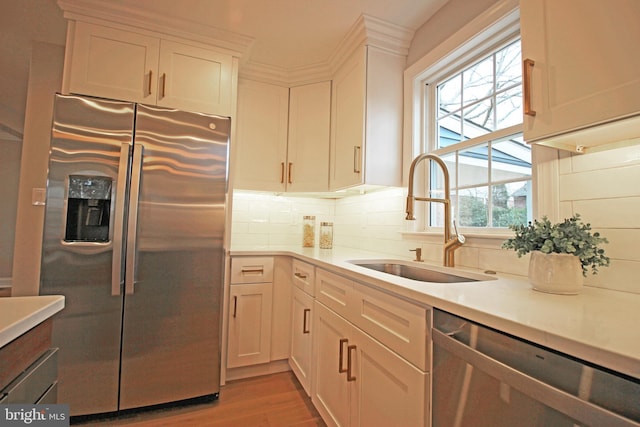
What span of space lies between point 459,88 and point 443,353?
60.1 inches

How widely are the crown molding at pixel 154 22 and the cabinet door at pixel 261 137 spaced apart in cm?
39

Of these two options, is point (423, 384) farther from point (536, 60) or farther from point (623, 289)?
point (536, 60)

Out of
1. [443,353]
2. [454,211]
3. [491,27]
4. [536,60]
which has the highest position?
[491,27]

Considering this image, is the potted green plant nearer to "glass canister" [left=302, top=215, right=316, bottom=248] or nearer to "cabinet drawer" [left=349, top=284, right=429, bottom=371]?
"cabinet drawer" [left=349, top=284, right=429, bottom=371]

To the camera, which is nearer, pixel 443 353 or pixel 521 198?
pixel 443 353

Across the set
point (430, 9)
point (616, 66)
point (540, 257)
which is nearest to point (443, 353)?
point (540, 257)

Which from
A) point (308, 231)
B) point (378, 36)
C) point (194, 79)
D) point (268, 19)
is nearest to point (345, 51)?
point (378, 36)

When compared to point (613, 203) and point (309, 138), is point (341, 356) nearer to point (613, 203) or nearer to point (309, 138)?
point (613, 203)

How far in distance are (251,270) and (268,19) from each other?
5.49ft

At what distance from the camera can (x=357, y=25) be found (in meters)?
1.91

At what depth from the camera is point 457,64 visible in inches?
66.9

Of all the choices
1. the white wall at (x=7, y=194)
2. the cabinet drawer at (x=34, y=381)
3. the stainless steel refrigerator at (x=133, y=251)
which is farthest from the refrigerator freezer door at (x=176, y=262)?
the white wall at (x=7, y=194)

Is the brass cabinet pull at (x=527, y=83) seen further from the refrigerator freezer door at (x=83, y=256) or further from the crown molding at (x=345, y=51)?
the refrigerator freezer door at (x=83, y=256)

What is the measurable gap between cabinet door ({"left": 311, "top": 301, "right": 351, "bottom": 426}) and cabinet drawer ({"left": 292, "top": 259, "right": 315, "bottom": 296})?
132 mm
